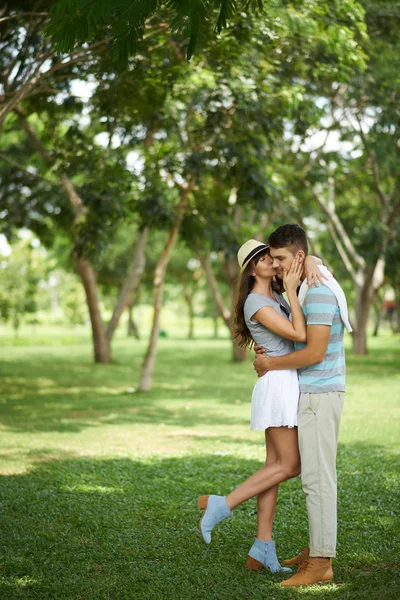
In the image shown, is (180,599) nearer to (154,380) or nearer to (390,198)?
(154,380)

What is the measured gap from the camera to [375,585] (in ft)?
14.6

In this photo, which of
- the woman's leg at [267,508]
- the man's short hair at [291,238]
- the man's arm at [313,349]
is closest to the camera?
the man's arm at [313,349]

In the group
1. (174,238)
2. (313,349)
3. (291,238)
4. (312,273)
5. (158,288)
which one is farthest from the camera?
Result: (158,288)

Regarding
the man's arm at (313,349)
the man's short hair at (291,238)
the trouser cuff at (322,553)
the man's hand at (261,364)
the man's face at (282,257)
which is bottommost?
the trouser cuff at (322,553)

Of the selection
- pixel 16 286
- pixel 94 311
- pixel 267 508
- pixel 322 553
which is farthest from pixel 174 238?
pixel 16 286

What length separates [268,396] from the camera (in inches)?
182

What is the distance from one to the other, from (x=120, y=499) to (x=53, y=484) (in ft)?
2.95

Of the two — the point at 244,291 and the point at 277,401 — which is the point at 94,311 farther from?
the point at 277,401

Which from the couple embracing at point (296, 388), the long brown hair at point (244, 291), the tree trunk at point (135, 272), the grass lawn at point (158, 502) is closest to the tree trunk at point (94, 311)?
the tree trunk at point (135, 272)

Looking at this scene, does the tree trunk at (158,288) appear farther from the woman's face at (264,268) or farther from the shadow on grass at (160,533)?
the woman's face at (264,268)

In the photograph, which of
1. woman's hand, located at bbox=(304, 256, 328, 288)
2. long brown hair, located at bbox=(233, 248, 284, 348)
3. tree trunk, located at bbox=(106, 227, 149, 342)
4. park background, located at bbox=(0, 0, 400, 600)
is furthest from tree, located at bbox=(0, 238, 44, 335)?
woman's hand, located at bbox=(304, 256, 328, 288)

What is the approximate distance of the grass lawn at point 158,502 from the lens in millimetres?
4578

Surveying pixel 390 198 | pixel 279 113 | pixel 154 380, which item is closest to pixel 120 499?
pixel 279 113

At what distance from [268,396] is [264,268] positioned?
0.83 meters
